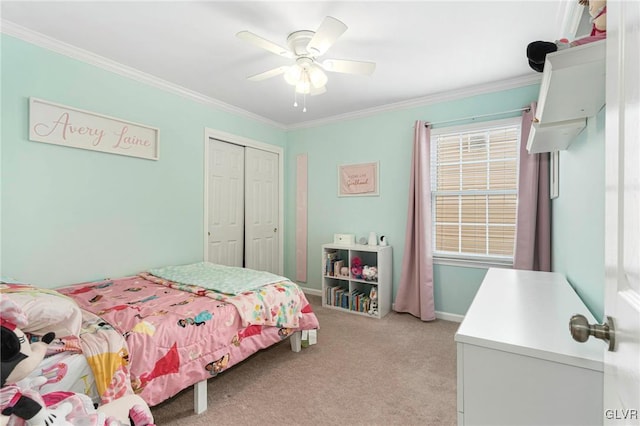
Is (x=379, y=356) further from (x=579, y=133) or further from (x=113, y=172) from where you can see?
(x=113, y=172)

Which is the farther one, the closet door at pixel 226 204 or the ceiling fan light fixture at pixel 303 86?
the closet door at pixel 226 204

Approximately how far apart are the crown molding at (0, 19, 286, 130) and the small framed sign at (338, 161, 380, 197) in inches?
64.5

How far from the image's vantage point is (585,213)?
1.54 metres

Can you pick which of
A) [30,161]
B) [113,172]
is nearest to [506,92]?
[113,172]

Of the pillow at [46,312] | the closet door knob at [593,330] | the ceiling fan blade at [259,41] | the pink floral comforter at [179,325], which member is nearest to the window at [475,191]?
the pink floral comforter at [179,325]

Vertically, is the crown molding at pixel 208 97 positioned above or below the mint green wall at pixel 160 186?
above

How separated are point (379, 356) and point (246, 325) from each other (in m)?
1.19

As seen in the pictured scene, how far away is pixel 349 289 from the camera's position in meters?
3.74

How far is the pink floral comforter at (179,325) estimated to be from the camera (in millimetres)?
1646

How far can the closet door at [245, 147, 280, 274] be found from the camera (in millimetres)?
4062

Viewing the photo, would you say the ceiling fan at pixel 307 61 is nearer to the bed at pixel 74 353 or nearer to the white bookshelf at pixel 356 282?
the bed at pixel 74 353

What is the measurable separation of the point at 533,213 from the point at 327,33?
241cm

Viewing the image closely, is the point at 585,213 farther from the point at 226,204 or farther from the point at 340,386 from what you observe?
the point at 226,204

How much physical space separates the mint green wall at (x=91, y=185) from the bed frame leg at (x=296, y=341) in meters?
1.51
